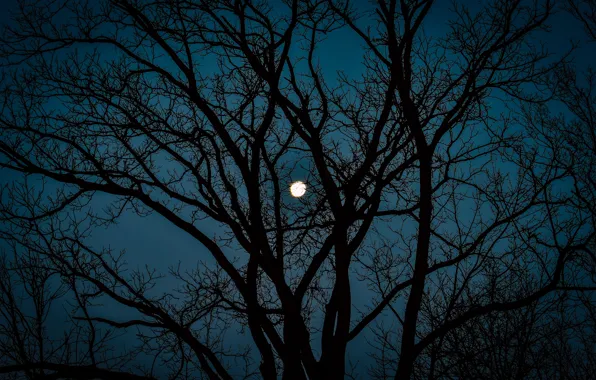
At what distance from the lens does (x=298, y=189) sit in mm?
7457

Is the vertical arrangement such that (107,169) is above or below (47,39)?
below

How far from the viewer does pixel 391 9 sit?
583cm

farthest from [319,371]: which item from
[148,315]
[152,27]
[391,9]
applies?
[152,27]

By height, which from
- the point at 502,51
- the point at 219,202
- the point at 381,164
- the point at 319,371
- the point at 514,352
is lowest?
the point at 319,371

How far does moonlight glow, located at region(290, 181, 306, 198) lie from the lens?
24.2 ft

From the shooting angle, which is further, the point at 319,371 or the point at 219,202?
the point at 219,202

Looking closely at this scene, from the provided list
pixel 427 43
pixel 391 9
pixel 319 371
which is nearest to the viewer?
pixel 319 371

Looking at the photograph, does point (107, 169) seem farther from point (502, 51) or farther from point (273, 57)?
point (502, 51)

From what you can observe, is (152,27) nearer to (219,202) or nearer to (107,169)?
(107,169)

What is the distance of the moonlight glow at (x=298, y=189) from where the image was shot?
7388mm

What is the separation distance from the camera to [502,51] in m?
6.17

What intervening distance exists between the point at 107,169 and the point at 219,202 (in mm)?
1699

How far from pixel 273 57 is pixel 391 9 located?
1.75m

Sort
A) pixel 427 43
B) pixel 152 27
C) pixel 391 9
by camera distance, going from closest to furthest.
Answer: pixel 391 9
pixel 152 27
pixel 427 43
